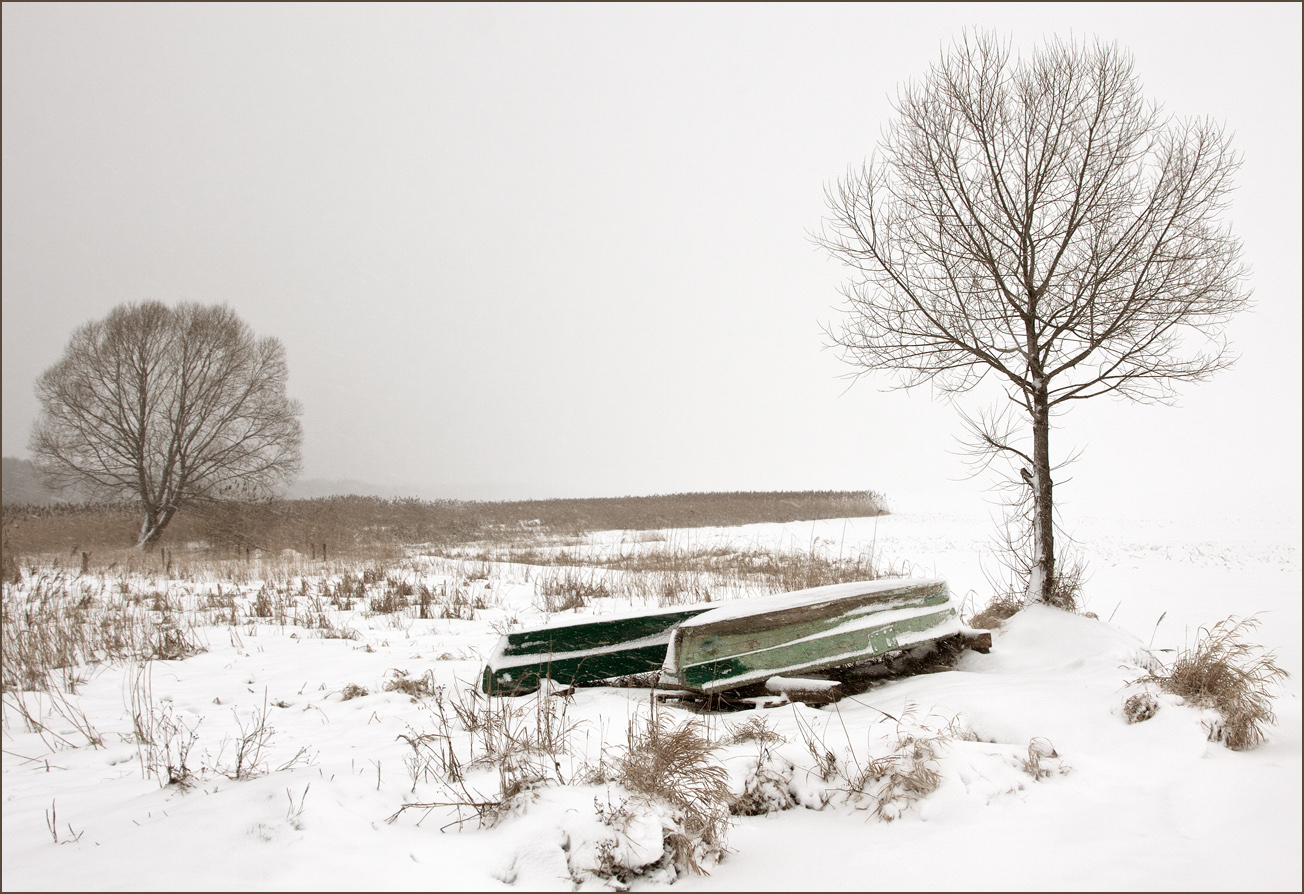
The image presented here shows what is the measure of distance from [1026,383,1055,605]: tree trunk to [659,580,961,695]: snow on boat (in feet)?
7.28

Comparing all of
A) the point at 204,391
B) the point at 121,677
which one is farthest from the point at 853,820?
the point at 204,391

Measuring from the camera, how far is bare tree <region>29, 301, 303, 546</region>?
60.9 feet

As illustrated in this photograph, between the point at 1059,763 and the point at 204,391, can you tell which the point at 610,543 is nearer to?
the point at 204,391

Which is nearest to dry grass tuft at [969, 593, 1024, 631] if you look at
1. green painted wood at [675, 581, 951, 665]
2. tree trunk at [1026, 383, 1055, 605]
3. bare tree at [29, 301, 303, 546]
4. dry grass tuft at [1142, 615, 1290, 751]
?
tree trunk at [1026, 383, 1055, 605]

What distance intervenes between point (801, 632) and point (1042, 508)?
425 centimetres

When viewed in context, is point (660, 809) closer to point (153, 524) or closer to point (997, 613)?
point (997, 613)

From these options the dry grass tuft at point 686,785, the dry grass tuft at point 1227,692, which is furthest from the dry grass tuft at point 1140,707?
the dry grass tuft at point 686,785

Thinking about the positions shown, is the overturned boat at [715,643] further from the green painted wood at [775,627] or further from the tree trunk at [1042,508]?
the tree trunk at [1042,508]

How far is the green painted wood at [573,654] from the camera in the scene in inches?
178

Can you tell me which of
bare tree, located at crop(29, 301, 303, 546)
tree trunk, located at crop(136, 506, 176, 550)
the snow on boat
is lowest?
tree trunk, located at crop(136, 506, 176, 550)

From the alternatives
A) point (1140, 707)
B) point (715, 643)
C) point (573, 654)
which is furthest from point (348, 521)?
point (1140, 707)

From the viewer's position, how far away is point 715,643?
4.09 metres

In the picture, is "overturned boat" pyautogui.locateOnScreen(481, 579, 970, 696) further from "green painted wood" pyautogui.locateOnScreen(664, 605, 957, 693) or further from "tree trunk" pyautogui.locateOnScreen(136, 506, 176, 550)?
"tree trunk" pyautogui.locateOnScreen(136, 506, 176, 550)

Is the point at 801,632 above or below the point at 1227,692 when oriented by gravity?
above
